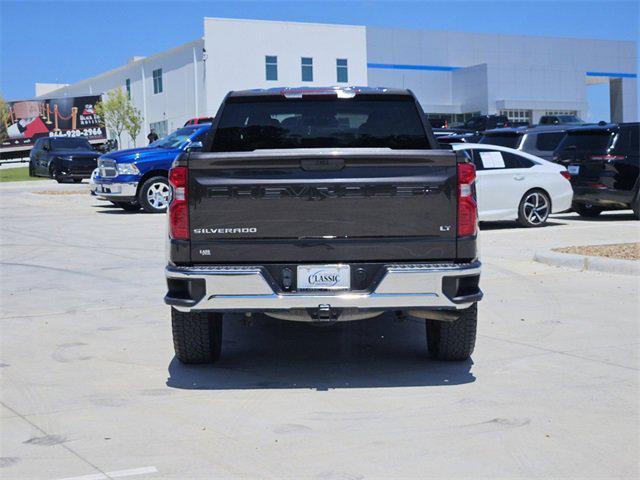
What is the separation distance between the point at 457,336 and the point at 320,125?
1982 mm

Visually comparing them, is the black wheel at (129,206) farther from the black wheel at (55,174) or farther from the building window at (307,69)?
the building window at (307,69)

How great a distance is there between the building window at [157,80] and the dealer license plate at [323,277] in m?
63.1

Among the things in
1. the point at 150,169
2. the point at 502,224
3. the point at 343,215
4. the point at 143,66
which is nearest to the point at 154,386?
the point at 343,215

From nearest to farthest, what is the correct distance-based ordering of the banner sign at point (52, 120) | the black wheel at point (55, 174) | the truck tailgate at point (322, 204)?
the truck tailgate at point (322, 204), the black wheel at point (55, 174), the banner sign at point (52, 120)

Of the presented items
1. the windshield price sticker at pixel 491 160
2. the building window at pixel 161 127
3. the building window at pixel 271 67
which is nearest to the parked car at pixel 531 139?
the windshield price sticker at pixel 491 160

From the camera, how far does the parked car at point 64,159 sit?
33969mm

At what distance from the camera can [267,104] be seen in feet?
23.7

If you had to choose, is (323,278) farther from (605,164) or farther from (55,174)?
(55,174)

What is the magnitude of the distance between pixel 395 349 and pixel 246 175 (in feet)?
7.21

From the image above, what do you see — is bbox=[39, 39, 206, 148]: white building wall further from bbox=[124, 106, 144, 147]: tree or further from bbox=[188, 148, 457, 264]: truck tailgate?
bbox=[188, 148, 457, 264]: truck tailgate

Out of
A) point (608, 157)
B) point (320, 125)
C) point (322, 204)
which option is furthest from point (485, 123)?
point (322, 204)

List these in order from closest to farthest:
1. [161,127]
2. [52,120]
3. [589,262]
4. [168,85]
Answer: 1. [589,262]
2. [168,85]
3. [52,120]
4. [161,127]

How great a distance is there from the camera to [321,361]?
7.02m

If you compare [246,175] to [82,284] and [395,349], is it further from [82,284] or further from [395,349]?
[82,284]
